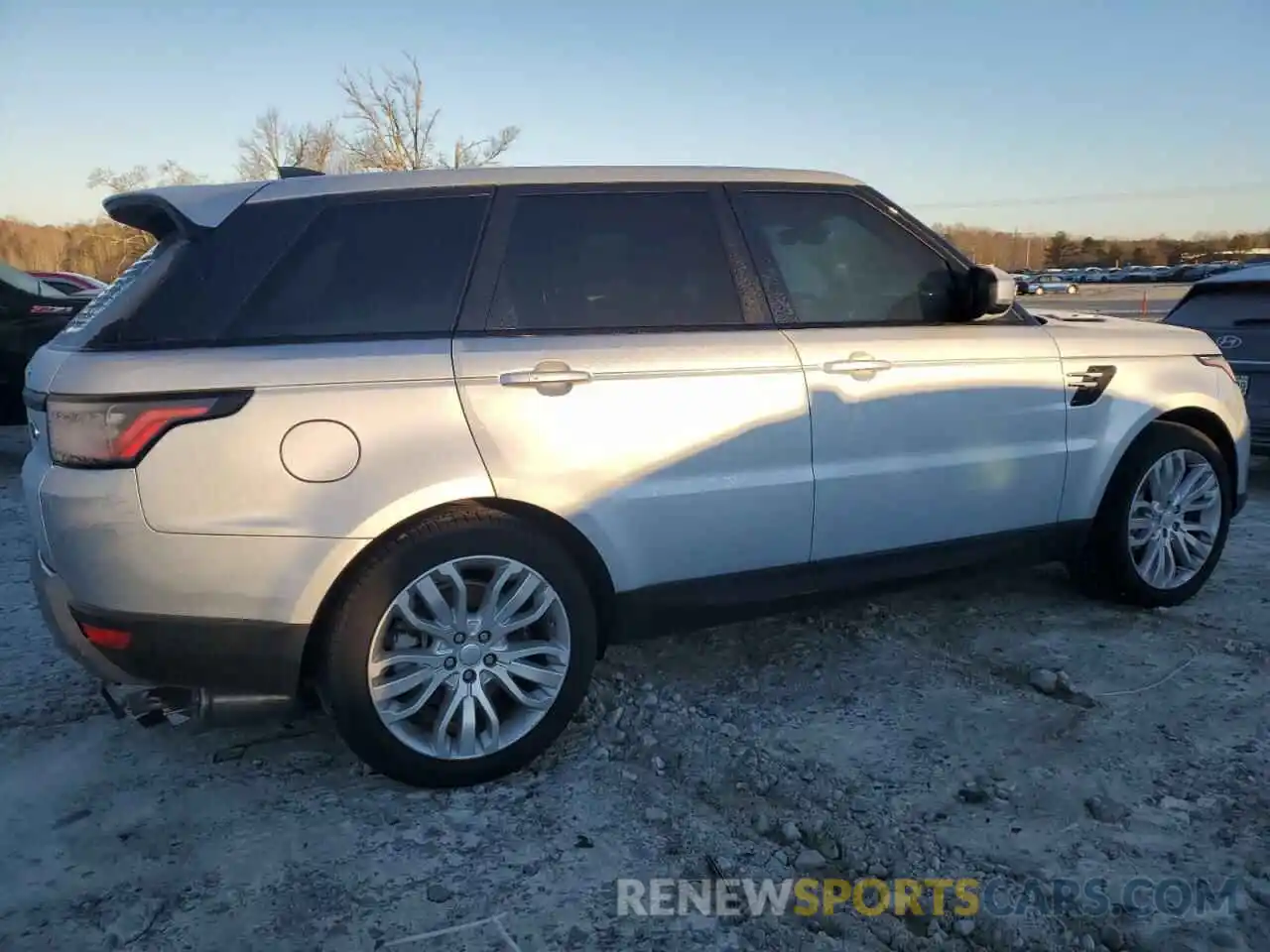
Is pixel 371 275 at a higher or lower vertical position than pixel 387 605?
higher

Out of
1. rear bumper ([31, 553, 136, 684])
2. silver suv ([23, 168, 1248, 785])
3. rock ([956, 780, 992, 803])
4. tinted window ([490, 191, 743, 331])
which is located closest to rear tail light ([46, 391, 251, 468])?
silver suv ([23, 168, 1248, 785])

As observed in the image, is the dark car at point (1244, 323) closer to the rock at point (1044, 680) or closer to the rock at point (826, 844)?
the rock at point (1044, 680)

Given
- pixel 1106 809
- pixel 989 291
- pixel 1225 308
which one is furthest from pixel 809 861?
pixel 1225 308

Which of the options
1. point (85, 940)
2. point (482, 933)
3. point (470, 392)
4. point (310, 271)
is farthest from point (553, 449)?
point (85, 940)

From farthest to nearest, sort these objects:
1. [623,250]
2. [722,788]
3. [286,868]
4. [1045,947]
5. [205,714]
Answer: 1. [623,250]
2. [722,788]
3. [205,714]
4. [286,868]
5. [1045,947]

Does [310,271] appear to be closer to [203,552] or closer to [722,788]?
[203,552]

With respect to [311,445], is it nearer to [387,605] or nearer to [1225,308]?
[387,605]

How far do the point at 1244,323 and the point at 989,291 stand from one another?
3931mm

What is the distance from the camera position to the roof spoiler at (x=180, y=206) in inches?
108

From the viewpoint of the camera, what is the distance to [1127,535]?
4074 mm

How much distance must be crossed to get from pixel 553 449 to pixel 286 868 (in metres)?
1.32

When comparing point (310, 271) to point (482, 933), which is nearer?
point (482, 933)

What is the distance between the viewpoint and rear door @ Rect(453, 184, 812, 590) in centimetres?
285

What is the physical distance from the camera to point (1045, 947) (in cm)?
218
